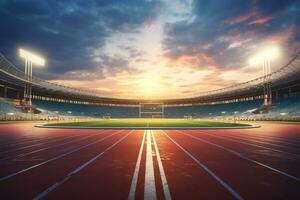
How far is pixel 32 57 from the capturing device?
A: 49344mm

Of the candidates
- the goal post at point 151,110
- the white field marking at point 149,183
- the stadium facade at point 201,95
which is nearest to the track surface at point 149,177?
the white field marking at point 149,183

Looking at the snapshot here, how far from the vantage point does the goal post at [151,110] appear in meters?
98.9

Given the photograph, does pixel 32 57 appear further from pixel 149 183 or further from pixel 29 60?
pixel 149 183

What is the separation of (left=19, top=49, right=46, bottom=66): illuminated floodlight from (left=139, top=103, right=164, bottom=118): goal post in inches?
2169

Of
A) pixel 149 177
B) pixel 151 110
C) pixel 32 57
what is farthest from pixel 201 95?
pixel 149 177

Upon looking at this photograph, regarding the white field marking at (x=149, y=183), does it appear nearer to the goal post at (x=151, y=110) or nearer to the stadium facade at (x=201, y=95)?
the stadium facade at (x=201, y=95)

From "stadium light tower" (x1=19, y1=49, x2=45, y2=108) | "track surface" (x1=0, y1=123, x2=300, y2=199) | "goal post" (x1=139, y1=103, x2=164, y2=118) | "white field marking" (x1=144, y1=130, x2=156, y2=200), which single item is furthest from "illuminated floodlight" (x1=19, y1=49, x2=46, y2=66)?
"goal post" (x1=139, y1=103, x2=164, y2=118)

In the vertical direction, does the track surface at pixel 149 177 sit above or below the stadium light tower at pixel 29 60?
below

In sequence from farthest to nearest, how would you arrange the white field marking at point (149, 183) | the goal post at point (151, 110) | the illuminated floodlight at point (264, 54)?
1. the goal post at point (151, 110)
2. the illuminated floodlight at point (264, 54)
3. the white field marking at point (149, 183)

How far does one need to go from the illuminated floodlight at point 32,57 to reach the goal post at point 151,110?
5510 centimetres

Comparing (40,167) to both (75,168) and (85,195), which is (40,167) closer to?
(75,168)

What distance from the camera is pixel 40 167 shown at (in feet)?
22.1

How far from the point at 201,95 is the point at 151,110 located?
29450 mm

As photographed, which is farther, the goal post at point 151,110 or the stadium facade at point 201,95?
the goal post at point 151,110
